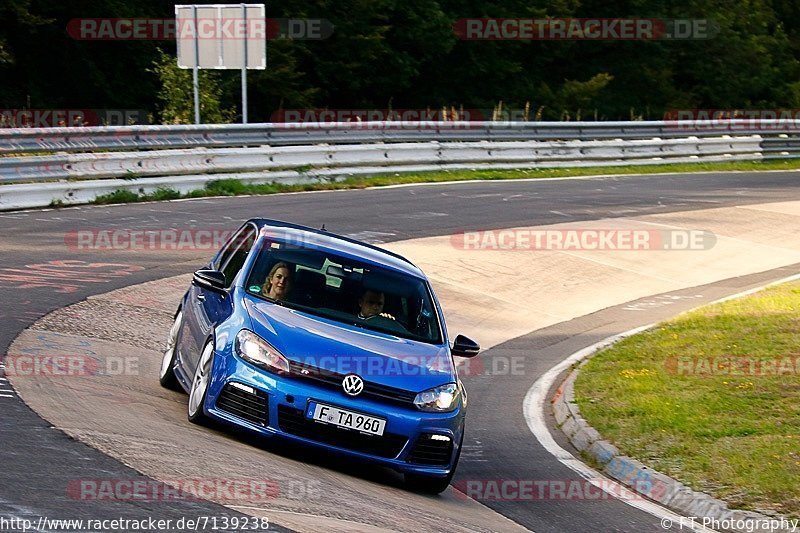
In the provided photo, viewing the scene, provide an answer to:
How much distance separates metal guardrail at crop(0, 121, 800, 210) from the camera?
21062 mm

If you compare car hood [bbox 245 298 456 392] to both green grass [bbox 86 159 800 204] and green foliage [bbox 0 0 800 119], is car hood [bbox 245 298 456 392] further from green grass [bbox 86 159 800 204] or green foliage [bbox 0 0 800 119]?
green foliage [bbox 0 0 800 119]

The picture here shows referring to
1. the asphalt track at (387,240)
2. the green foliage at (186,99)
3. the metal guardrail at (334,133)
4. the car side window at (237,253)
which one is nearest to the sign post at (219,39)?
the metal guardrail at (334,133)

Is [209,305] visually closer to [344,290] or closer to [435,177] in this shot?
[344,290]

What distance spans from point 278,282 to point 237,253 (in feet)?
2.85

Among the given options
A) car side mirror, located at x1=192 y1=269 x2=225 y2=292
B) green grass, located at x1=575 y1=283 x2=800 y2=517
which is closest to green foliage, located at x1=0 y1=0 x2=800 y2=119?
green grass, located at x1=575 y1=283 x2=800 y2=517

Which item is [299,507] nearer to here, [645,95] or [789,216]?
[789,216]

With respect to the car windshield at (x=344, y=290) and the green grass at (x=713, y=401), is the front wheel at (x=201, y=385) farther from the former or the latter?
the green grass at (x=713, y=401)

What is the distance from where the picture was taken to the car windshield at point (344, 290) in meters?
9.33

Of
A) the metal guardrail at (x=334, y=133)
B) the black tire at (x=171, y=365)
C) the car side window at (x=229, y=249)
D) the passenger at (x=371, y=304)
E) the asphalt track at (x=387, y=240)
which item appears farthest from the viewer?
the metal guardrail at (x=334, y=133)

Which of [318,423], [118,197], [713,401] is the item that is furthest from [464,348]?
[118,197]

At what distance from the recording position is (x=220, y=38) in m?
28.1

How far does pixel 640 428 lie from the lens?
35.4ft

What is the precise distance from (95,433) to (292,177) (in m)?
17.7

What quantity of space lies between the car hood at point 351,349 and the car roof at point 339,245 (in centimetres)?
89
